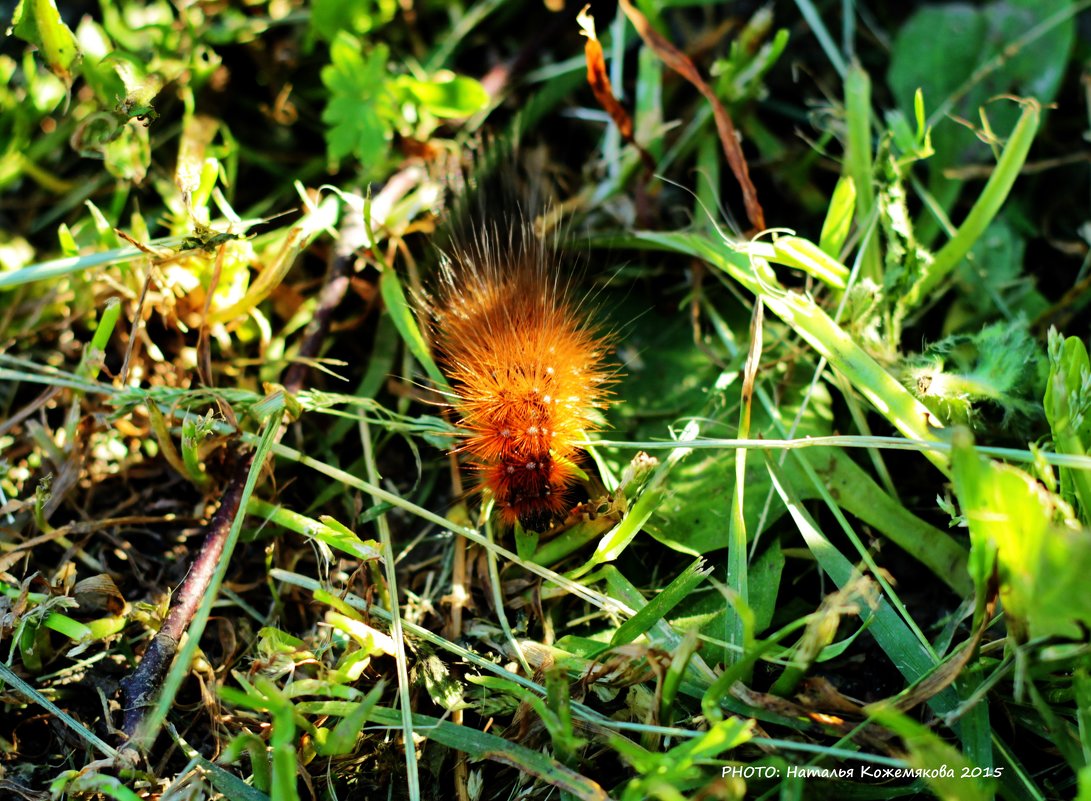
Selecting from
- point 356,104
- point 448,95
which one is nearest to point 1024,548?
point 448,95

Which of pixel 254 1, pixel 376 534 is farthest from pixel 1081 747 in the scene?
pixel 254 1

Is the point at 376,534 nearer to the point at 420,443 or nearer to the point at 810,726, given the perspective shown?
the point at 420,443

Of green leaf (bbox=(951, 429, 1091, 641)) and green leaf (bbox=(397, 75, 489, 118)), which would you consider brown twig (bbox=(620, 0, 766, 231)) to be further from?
green leaf (bbox=(951, 429, 1091, 641))

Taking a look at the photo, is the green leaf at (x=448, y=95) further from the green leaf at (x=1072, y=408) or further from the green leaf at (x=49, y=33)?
the green leaf at (x=1072, y=408)

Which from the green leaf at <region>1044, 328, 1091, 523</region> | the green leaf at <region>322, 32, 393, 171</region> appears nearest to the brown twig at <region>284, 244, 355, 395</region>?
the green leaf at <region>322, 32, 393, 171</region>

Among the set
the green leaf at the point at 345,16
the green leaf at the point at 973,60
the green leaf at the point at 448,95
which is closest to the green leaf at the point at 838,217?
the green leaf at the point at 973,60

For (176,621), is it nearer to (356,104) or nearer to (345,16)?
(356,104)
